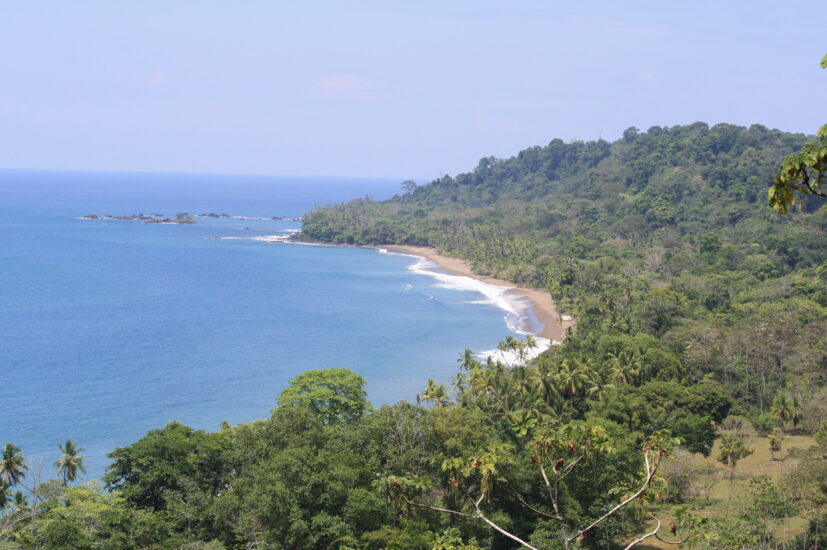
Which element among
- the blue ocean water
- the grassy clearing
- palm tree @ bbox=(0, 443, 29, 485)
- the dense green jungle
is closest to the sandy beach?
the dense green jungle

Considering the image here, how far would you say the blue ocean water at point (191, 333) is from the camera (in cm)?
4903

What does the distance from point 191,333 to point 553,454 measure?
214ft

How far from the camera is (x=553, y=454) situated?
11758 mm

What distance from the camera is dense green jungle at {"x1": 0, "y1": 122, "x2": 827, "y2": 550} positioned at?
A: 1895 cm

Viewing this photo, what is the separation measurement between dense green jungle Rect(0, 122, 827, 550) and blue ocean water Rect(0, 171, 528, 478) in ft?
28.6

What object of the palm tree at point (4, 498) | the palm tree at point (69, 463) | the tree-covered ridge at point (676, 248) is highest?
the tree-covered ridge at point (676, 248)

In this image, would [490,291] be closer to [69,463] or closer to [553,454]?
[69,463]

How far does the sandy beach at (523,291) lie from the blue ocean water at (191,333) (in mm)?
5636

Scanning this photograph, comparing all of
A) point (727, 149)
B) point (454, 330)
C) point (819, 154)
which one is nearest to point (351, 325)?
point (454, 330)

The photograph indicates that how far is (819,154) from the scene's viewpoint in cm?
764

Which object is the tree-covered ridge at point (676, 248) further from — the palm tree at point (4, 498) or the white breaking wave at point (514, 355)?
the palm tree at point (4, 498)

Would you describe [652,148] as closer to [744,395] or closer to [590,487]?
[744,395]

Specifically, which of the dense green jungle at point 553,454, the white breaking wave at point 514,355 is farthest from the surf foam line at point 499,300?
the dense green jungle at point 553,454

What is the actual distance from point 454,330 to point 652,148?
405 ft
